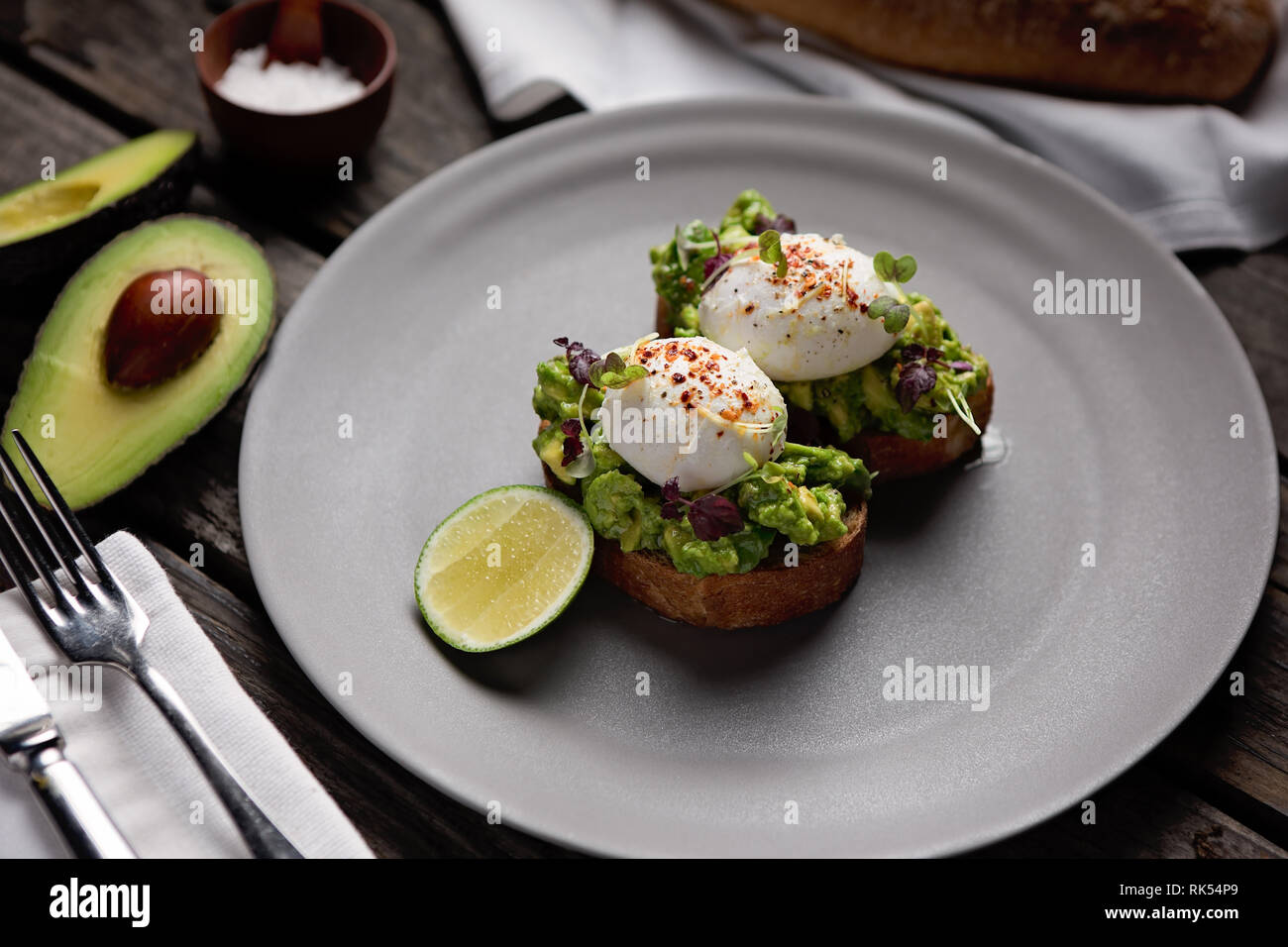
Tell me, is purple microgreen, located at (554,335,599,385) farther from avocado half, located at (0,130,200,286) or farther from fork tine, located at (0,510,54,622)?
avocado half, located at (0,130,200,286)

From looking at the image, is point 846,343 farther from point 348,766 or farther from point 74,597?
point 74,597

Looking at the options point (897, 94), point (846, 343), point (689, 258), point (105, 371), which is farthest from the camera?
point (897, 94)

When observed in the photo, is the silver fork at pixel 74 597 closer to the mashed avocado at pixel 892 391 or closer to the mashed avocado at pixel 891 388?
the mashed avocado at pixel 891 388

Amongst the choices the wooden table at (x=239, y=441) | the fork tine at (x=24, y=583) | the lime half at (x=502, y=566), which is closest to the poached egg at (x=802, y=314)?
the lime half at (x=502, y=566)

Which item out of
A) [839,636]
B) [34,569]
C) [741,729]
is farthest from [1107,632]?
[34,569]

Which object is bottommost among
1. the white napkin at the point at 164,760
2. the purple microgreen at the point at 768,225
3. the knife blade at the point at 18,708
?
the white napkin at the point at 164,760

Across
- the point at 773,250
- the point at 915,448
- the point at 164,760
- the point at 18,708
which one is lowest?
the point at 164,760

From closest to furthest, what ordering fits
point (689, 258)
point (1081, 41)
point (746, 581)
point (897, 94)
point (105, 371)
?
point (746, 581)
point (105, 371)
point (689, 258)
point (1081, 41)
point (897, 94)

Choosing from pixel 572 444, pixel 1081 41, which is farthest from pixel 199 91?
pixel 1081 41
